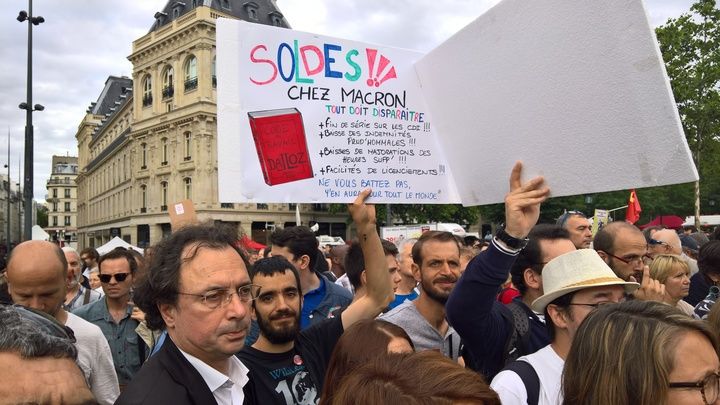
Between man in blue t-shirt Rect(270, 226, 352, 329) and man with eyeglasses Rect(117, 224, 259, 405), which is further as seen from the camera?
man in blue t-shirt Rect(270, 226, 352, 329)

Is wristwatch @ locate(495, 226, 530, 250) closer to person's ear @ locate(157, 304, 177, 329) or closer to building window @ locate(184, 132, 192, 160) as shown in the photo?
person's ear @ locate(157, 304, 177, 329)

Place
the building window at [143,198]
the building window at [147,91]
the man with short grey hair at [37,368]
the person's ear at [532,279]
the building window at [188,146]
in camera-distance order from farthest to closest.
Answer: the building window at [143,198] < the building window at [147,91] < the building window at [188,146] < the person's ear at [532,279] < the man with short grey hair at [37,368]

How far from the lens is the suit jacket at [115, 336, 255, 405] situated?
6.12 feet

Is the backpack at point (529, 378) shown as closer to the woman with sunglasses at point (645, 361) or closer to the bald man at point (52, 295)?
the woman with sunglasses at point (645, 361)

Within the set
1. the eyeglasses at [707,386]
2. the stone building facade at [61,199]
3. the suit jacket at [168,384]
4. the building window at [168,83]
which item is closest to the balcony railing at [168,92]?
the building window at [168,83]

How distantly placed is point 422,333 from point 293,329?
3.10 feet

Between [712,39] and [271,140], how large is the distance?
23.6 meters

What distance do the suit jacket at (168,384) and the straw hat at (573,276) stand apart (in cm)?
151

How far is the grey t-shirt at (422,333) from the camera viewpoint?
139 inches

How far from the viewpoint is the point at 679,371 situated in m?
1.81

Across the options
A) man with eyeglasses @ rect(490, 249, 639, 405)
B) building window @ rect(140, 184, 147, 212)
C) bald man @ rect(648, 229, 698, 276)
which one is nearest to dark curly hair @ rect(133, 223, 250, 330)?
man with eyeglasses @ rect(490, 249, 639, 405)

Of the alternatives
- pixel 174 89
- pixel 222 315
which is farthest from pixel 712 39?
pixel 174 89

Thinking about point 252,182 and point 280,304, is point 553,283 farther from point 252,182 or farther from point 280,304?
point 252,182

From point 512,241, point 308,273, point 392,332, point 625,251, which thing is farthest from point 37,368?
point 308,273
